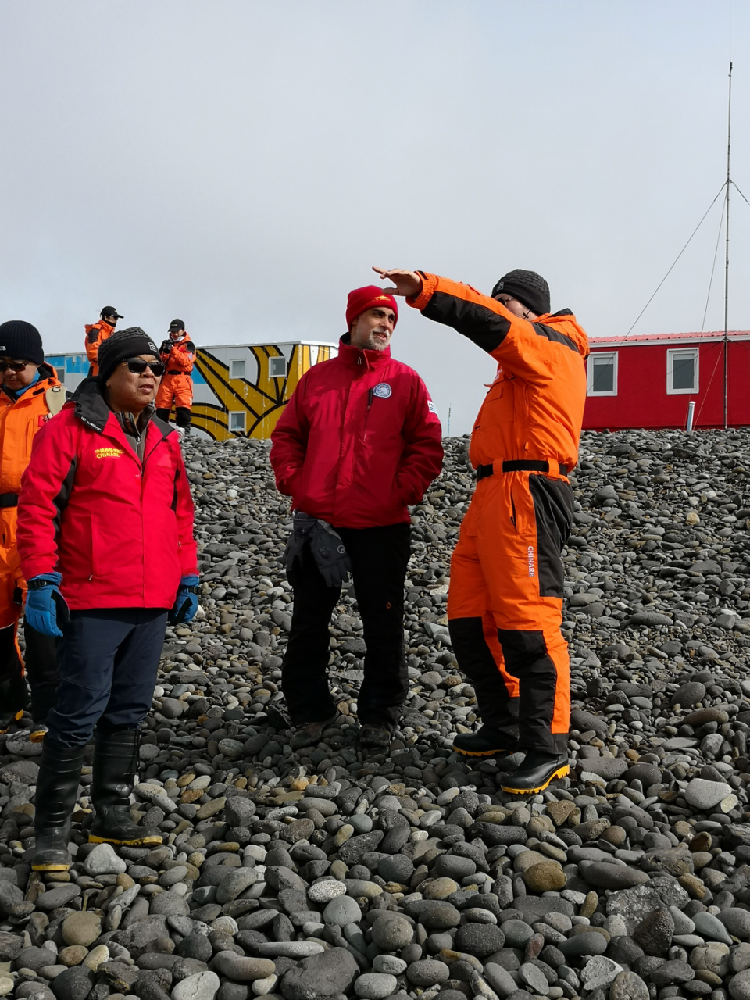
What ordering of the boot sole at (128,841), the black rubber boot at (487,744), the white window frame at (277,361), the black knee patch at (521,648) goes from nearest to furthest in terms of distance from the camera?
the boot sole at (128,841), the black knee patch at (521,648), the black rubber boot at (487,744), the white window frame at (277,361)

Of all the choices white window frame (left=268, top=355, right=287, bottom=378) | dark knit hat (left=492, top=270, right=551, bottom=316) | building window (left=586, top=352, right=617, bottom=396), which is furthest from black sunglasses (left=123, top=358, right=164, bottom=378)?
building window (left=586, top=352, right=617, bottom=396)

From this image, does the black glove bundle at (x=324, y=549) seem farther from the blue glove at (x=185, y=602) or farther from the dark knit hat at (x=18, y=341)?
the dark knit hat at (x=18, y=341)

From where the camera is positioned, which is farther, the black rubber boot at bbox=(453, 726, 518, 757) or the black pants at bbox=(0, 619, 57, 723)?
the black pants at bbox=(0, 619, 57, 723)

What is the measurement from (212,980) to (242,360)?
2089cm

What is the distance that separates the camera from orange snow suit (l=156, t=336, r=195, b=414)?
49.0ft

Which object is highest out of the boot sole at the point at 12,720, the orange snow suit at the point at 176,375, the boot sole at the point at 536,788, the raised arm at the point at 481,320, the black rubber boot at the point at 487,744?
the orange snow suit at the point at 176,375

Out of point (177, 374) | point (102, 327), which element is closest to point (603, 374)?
point (177, 374)

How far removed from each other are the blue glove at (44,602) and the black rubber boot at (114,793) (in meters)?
0.69

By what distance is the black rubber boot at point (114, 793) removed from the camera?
3.91 m

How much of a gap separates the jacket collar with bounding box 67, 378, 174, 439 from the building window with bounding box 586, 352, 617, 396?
2066cm

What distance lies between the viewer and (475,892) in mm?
3395

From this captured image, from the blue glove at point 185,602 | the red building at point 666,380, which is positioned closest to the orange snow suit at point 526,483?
the blue glove at point 185,602

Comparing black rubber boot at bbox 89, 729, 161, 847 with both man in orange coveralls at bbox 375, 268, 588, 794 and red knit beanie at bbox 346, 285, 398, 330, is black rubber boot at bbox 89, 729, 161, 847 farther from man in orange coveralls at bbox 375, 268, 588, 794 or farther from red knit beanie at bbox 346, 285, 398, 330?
red knit beanie at bbox 346, 285, 398, 330

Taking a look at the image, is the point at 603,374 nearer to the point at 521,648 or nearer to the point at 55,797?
the point at 521,648
